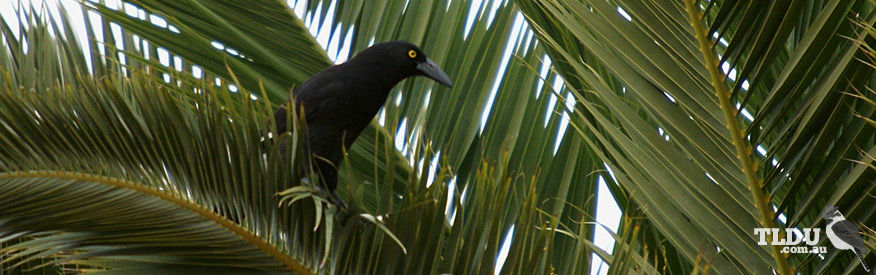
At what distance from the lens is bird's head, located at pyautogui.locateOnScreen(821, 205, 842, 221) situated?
1.75 meters

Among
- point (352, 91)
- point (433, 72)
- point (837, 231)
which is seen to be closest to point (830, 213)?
point (837, 231)

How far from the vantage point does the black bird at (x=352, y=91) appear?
2697mm

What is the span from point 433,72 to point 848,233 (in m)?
1.28

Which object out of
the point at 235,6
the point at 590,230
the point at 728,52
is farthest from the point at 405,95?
the point at 728,52

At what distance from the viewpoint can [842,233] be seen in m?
1.75

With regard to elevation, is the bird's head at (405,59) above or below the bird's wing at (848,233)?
above

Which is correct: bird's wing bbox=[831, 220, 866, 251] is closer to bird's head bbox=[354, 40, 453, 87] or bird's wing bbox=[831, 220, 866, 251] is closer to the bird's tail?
the bird's tail

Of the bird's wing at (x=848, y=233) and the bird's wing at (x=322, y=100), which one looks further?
the bird's wing at (x=322, y=100)

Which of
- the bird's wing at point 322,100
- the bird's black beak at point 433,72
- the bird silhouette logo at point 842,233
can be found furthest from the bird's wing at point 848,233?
the bird's wing at point 322,100

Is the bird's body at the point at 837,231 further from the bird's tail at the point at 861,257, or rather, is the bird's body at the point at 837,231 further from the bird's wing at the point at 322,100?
the bird's wing at the point at 322,100

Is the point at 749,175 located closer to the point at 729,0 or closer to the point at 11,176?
the point at 729,0

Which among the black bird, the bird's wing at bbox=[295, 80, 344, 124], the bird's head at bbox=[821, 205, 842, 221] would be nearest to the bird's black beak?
the black bird

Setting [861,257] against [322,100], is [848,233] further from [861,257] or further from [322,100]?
[322,100]

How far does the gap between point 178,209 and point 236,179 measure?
0.31ft
